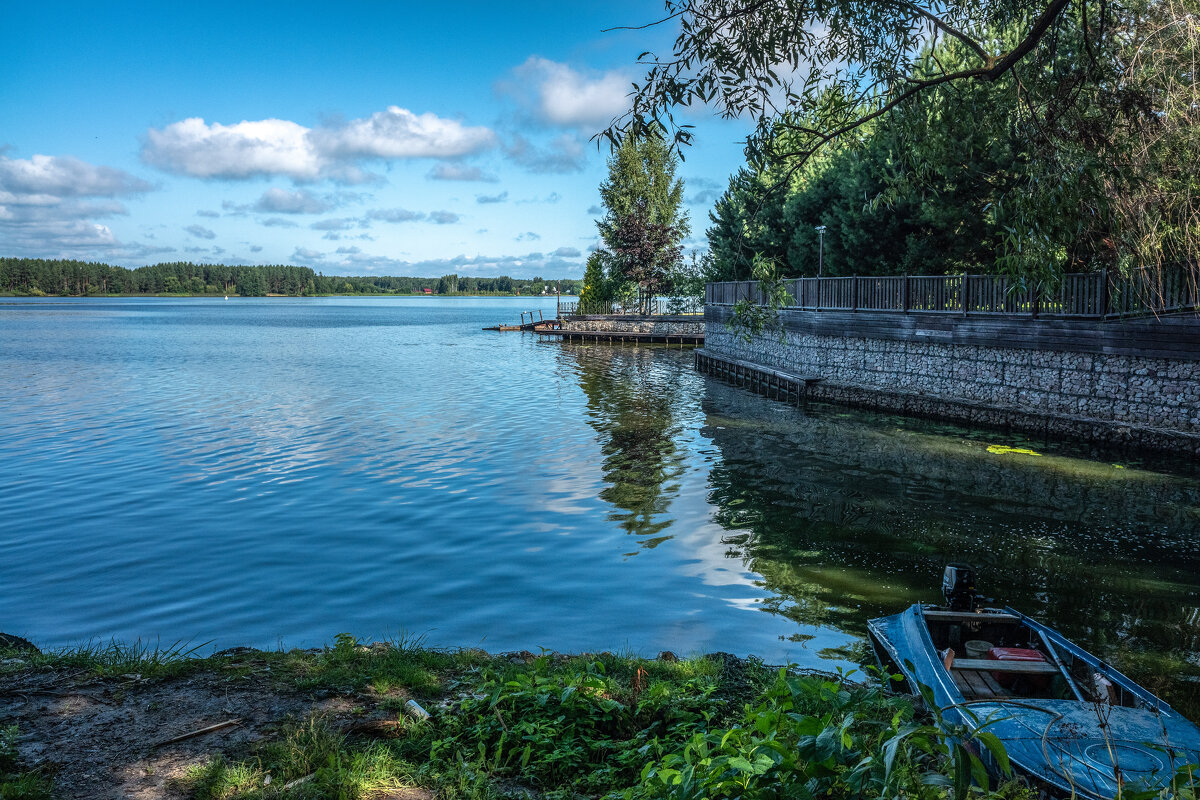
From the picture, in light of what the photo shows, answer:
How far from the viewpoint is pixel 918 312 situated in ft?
71.9

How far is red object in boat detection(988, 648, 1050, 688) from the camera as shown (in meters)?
5.81

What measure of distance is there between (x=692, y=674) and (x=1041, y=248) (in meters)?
5.56

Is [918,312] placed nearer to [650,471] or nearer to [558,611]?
[650,471]

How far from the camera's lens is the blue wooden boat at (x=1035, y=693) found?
3939 mm

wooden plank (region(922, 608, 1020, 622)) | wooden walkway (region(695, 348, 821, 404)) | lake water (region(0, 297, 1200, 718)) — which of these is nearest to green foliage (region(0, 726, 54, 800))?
lake water (region(0, 297, 1200, 718))

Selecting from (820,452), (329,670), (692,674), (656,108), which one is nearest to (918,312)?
(820,452)

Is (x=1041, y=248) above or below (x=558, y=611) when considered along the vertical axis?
above

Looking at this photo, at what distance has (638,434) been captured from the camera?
66.7ft

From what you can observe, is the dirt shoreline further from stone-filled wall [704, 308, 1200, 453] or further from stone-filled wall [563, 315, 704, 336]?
stone-filled wall [563, 315, 704, 336]

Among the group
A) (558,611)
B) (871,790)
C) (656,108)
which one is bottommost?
(558,611)

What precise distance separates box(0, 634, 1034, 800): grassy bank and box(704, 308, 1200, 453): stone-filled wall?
12.1 m

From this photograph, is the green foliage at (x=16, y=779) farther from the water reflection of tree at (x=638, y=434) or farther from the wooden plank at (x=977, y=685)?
the water reflection of tree at (x=638, y=434)

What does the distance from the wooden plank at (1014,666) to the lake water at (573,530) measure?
4.96ft

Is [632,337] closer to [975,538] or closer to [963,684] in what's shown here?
[975,538]
